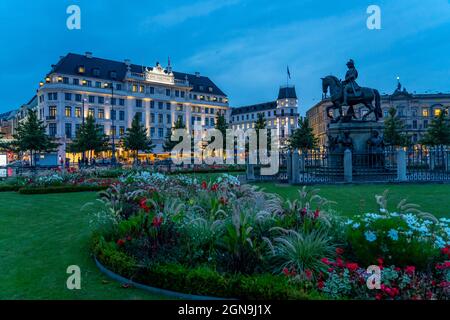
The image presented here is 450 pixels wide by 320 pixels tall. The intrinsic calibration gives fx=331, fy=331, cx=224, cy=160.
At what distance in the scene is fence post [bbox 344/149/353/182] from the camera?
2084 cm

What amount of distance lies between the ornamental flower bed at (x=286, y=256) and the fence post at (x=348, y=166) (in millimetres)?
14349

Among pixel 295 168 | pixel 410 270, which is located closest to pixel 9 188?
pixel 295 168

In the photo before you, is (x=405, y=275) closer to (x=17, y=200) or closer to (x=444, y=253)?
(x=444, y=253)

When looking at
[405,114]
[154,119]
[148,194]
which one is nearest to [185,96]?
[154,119]

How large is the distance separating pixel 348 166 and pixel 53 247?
17602mm

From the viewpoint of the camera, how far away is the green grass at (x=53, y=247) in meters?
5.66

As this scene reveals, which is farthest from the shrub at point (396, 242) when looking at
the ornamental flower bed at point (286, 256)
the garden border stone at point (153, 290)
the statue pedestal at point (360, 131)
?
the statue pedestal at point (360, 131)

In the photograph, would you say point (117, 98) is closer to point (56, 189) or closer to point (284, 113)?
point (284, 113)

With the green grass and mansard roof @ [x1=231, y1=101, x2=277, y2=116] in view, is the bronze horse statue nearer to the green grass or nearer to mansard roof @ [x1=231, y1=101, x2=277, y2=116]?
the green grass

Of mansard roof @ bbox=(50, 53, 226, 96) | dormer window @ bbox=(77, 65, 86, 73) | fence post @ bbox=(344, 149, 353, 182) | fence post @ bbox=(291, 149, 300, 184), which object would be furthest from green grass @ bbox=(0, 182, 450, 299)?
dormer window @ bbox=(77, 65, 86, 73)

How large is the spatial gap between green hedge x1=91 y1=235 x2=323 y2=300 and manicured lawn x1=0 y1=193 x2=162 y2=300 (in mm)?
288

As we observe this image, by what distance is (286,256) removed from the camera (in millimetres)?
5777
